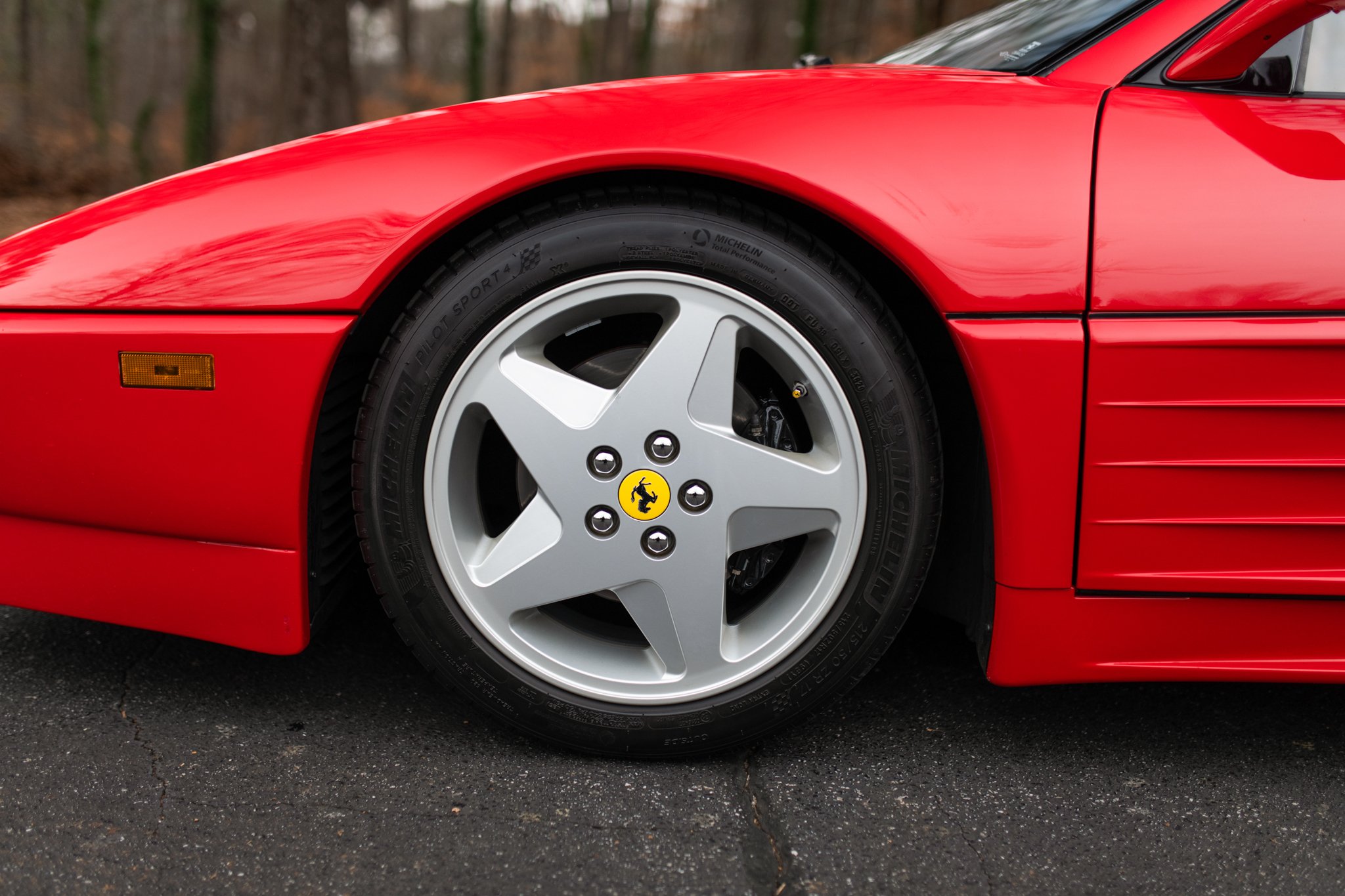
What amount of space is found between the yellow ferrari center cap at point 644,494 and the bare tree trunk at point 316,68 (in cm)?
746

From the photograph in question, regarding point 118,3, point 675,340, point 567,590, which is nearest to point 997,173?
point 675,340

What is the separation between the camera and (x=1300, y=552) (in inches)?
52.9

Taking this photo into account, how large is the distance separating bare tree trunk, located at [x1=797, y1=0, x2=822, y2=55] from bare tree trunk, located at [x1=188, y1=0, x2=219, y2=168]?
7.51 metres

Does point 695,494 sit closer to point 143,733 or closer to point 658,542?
point 658,542

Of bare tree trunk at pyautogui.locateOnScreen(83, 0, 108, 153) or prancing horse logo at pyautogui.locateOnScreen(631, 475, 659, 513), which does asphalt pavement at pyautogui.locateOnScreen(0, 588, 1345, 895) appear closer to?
prancing horse logo at pyautogui.locateOnScreen(631, 475, 659, 513)

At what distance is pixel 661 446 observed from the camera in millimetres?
1374

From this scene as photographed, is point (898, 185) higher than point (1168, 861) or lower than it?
higher

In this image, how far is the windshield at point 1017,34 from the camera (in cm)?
149

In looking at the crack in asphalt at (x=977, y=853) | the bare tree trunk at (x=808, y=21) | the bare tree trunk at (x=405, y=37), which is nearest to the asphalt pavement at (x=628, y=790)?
the crack in asphalt at (x=977, y=853)

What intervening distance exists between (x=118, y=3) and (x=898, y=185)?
21.1 metres

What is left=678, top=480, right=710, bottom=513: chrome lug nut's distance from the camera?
138cm

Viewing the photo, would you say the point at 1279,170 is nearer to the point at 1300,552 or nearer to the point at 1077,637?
the point at 1300,552

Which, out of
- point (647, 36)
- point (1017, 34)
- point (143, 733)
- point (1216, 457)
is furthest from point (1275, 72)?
point (647, 36)

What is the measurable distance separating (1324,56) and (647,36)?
21.1m
